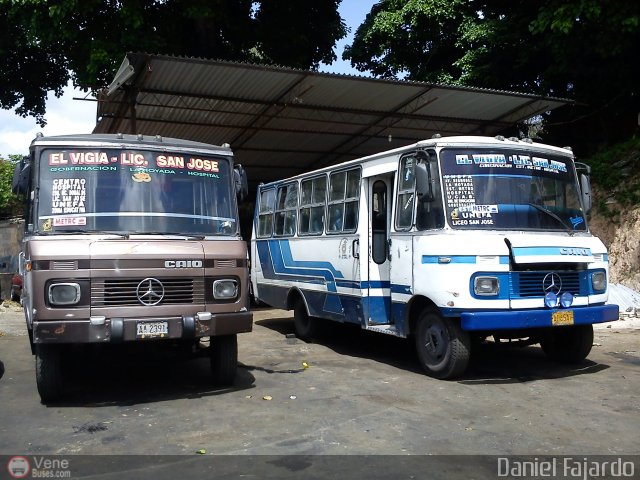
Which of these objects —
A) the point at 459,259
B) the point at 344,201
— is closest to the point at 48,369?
the point at 459,259

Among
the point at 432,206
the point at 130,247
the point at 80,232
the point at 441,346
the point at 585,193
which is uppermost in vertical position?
the point at 585,193

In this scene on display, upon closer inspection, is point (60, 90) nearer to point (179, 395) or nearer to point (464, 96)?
point (464, 96)

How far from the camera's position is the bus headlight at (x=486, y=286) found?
7.31 meters

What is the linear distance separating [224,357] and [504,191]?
383cm

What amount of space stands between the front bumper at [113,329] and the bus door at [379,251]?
2885mm

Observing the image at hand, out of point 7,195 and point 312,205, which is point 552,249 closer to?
point 312,205

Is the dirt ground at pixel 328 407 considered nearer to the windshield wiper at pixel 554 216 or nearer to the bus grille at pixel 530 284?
the bus grille at pixel 530 284

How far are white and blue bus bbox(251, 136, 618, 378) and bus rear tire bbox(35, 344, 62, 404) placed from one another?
411cm

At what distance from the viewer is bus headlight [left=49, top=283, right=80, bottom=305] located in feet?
20.6

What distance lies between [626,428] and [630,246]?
10.1 m

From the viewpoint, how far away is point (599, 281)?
8039 mm

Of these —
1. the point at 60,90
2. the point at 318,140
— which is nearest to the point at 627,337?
the point at 318,140

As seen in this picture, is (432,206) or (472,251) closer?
(472,251)

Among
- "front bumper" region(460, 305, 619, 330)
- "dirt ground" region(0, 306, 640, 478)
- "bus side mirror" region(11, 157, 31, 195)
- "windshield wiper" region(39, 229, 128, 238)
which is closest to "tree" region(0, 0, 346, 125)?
"dirt ground" region(0, 306, 640, 478)
